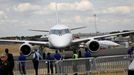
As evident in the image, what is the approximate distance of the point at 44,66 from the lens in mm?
24156

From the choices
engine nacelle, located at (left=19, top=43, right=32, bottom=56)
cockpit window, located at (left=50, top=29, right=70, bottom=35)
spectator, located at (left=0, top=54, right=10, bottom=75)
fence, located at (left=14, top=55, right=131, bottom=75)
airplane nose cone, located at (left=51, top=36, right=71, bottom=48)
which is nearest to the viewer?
spectator, located at (left=0, top=54, right=10, bottom=75)

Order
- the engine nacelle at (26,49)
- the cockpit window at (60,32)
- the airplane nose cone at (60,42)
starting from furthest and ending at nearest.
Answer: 1. the cockpit window at (60,32)
2. the engine nacelle at (26,49)
3. the airplane nose cone at (60,42)

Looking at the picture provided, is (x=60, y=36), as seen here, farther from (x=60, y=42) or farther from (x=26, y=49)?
(x=26, y=49)

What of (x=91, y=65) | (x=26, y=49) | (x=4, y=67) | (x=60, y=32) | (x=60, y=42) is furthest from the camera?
(x=60, y=32)

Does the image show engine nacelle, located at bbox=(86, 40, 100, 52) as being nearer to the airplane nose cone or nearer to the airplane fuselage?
the airplane fuselage

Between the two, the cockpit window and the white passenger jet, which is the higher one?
the cockpit window

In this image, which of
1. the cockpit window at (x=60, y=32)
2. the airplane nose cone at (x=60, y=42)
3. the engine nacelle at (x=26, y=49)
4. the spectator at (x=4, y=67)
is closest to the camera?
the spectator at (x=4, y=67)

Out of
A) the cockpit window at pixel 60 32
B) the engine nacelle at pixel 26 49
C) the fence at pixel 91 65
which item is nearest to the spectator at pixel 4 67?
the fence at pixel 91 65

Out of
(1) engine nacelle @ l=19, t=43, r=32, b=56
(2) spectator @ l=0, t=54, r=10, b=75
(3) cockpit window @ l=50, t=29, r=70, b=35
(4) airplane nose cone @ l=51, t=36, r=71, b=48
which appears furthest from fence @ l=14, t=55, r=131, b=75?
(3) cockpit window @ l=50, t=29, r=70, b=35

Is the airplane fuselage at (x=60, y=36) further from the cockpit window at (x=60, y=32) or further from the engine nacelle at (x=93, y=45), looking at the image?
the engine nacelle at (x=93, y=45)

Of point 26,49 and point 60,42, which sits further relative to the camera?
point 26,49

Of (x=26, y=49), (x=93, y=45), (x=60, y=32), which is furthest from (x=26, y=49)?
(x=93, y=45)

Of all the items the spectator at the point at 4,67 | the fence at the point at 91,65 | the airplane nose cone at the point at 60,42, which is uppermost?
the spectator at the point at 4,67

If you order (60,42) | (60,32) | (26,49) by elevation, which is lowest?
(26,49)
